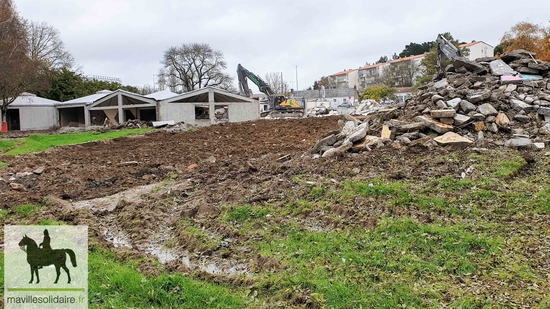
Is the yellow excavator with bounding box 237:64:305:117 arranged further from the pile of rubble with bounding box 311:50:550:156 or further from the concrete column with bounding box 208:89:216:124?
the pile of rubble with bounding box 311:50:550:156

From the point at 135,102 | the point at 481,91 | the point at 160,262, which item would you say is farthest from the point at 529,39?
the point at 160,262

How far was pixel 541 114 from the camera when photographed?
32.7 ft

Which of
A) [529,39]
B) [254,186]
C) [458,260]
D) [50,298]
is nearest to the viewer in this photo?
[50,298]

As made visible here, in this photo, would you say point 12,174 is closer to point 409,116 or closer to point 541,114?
point 409,116

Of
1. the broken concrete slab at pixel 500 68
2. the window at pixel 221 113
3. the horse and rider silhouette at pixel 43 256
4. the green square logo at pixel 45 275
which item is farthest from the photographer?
the window at pixel 221 113

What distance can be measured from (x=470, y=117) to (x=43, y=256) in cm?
950

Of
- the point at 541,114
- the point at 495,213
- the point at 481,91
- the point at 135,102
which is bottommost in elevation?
the point at 495,213

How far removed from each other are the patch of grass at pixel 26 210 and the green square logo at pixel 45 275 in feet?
6.71

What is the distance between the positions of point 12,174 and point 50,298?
9.11 meters

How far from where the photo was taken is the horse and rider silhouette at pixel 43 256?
4.21 meters

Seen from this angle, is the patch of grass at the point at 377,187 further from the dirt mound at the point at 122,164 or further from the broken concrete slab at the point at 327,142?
the broken concrete slab at the point at 327,142

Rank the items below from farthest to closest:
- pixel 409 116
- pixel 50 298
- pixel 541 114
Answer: pixel 409 116, pixel 541 114, pixel 50 298

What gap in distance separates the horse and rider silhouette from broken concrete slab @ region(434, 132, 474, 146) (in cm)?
770

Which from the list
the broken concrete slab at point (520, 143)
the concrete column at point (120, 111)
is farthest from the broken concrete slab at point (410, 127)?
the concrete column at point (120, 111)
